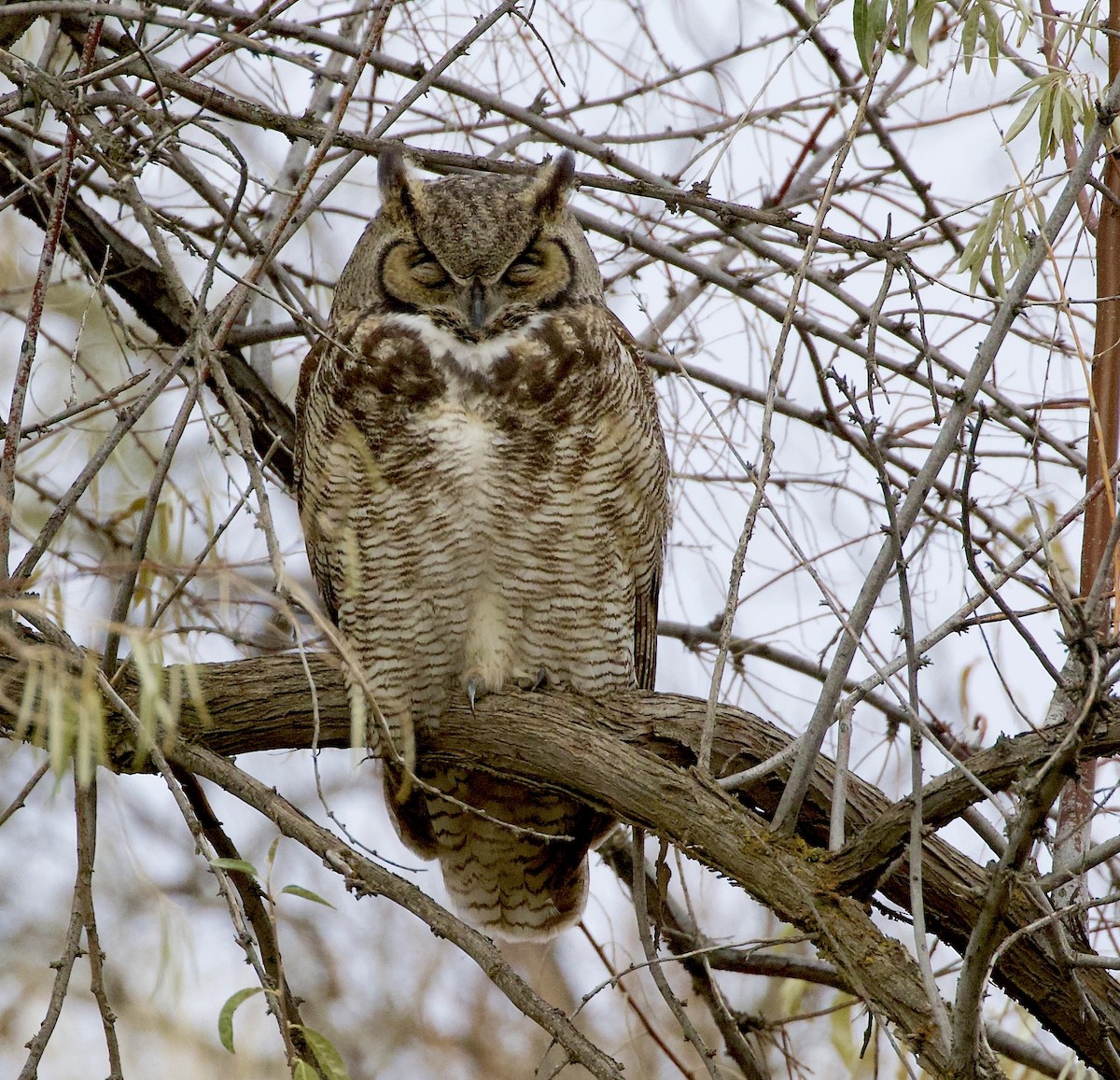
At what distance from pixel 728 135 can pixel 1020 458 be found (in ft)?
4.55

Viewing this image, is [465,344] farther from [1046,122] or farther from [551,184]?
[1046,122]

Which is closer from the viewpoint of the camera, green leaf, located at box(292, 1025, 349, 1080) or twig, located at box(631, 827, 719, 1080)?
green leaf, located at box(292, 1025, 349, 1080)

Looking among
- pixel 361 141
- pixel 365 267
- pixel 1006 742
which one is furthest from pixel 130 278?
pixel 1006 742

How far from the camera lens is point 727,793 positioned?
212cm

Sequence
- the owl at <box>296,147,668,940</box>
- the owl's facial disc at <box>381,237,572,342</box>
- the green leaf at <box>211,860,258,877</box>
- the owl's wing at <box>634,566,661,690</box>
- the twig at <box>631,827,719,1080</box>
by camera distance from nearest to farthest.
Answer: the green leaf at <box>211,860,258,877</box> < the twig at <box>631,827,719,1080</box> < the owl at <box>296,147,668,940</box> < the owl's facial disc at <box>381,237,572,342</box> < the owl's wing at <box>634,566,661,690</box>

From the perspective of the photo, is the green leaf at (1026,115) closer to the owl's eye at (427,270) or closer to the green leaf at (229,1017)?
the owl's eye at (427,270)

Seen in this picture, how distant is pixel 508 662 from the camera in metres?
2.90

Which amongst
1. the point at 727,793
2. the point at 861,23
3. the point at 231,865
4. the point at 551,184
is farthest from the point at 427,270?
the point at 231,865

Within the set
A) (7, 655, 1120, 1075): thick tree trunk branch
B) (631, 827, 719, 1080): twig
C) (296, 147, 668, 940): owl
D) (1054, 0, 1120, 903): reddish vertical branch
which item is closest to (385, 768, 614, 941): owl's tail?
(296, 147, 668, 940): owl

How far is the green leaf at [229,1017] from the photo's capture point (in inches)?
66.5

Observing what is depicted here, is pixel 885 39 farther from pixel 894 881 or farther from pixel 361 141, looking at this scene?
pixel 894 881

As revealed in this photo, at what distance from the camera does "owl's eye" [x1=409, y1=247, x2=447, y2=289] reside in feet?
9.45

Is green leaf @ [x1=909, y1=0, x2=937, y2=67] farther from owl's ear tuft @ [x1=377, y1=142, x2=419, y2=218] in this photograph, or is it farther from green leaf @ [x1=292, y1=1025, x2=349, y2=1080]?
green leaf @ [x1=292, y1=1025, x2=349, y2=1080]

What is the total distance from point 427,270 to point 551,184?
0.33m
